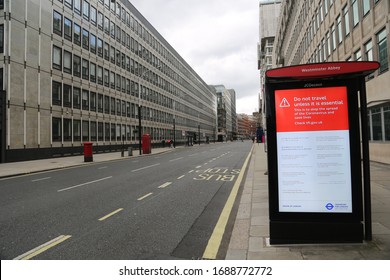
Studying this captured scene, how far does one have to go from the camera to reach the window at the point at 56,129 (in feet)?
91.2

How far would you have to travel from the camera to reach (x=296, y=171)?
13.8 feet

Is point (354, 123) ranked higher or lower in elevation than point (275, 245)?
higher

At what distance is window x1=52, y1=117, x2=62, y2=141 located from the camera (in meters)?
27.8

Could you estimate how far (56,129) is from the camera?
28234 millimetres

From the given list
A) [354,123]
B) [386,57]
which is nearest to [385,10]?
[386,57]

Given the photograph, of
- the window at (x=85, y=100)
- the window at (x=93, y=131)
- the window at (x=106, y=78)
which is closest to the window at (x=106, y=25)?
the window at (x=106, y=78)

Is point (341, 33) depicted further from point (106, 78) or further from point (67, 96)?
point (106, 78)

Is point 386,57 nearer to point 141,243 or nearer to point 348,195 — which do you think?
point 348,195

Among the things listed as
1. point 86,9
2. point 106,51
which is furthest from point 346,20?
point 106,51

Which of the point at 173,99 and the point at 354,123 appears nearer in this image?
the point at 354,123

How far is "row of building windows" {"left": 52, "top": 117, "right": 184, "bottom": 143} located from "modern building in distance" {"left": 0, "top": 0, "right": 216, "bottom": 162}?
0.10m

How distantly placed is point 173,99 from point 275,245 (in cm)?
6764

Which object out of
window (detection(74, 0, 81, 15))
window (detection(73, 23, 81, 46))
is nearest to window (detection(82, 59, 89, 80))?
window (detection(73, 23, 81, 46))
